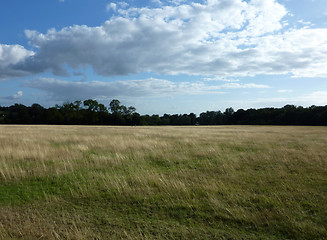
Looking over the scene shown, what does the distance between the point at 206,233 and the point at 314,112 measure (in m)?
109

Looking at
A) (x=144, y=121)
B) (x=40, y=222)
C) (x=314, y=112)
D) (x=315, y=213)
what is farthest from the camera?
(x=144, y=121)

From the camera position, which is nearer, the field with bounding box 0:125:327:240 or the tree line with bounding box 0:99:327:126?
the field with bounding box 0:125:327:240

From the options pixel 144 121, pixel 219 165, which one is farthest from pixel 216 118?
pixel 219 165

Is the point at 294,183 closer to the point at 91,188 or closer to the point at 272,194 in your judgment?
the point at 272,194

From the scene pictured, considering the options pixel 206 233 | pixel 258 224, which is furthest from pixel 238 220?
pixel 206 233

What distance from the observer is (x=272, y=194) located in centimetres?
646

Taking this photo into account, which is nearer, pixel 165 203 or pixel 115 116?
pixel 165 203

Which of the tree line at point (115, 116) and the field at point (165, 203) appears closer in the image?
the field at point (165, 203)

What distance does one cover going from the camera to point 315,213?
5.29m

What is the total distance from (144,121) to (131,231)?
105774 mm

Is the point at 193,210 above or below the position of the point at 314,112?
below

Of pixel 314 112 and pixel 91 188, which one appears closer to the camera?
pixel 91 188

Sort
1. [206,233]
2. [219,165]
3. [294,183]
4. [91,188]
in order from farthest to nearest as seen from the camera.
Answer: [219,165] < [294,183] < [91,188] < [206,233]

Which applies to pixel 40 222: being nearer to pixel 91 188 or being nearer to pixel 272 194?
pixel 91 188
